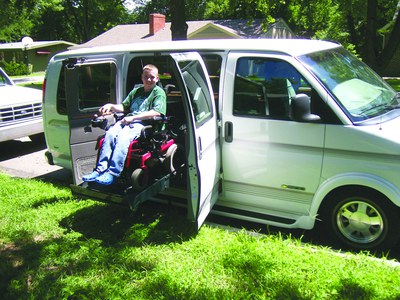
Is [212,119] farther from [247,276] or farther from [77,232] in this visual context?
[77,232]

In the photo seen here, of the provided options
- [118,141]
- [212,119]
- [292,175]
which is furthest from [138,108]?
[292,175]

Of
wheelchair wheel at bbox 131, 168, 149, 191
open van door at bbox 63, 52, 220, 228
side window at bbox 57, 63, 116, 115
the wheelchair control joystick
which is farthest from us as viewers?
side window at bbox 57, 63, 116, 115

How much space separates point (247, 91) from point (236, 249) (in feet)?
5.70

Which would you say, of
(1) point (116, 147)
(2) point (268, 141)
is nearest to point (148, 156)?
(1) point (116, 147)

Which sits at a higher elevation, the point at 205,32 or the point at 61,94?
the point at 205,32

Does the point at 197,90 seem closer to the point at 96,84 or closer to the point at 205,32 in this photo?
the point at 96,84

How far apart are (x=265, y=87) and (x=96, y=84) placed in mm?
2585

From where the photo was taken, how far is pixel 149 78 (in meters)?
4.81

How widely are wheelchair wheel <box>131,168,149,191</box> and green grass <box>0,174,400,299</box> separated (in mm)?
566

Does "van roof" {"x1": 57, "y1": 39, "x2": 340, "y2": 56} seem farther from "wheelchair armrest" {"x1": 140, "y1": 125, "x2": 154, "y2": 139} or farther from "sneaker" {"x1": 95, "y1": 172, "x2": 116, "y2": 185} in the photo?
"sneaker" {"x1": 95, "y1": 172, "x2": 116, "y2": 185}

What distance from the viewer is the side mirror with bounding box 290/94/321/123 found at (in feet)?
12.6

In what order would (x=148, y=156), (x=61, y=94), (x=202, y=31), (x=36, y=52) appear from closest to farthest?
1. (x=148, y=156)
2. (x=61, y=94)
3. (x=202, y=31)
4. (x=36, y=52)

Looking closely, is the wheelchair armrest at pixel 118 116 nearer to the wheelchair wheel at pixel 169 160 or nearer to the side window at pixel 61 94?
the wheelchair wheel at pixel 169 160

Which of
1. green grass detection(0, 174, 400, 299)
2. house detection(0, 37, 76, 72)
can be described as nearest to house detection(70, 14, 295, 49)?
house detection(0, 37, 76, 72)
